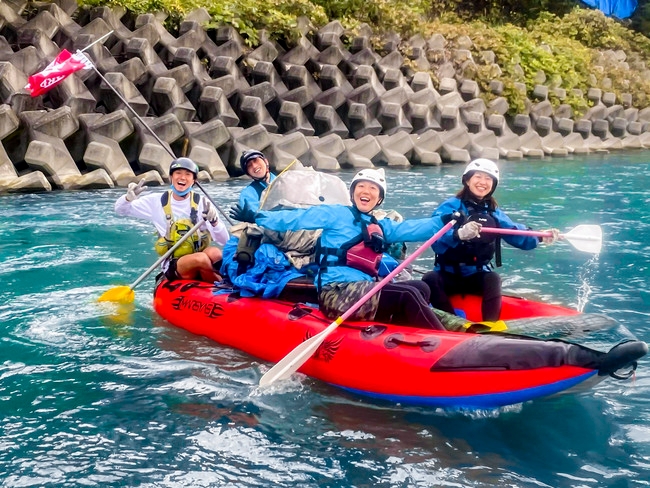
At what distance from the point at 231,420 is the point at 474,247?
204 centimetres

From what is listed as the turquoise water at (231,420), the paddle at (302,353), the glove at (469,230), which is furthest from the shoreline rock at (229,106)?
the glove at (469,230)

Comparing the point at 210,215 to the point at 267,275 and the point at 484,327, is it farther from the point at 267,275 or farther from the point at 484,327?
the point at 484,327

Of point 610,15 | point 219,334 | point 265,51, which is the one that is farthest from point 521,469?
point 610,15

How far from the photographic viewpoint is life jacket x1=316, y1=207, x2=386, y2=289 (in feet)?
16.3

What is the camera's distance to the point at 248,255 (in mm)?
5707

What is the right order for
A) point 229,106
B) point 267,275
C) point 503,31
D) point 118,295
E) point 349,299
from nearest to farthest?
1. point 349,299
2. point 267,275
3. point 118,295
4. point 229,106
5. point 503,31

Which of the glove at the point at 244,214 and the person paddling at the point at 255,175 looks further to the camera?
the person paddling at the point at 255,175

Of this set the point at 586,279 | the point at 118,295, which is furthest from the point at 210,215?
the point at 586,279

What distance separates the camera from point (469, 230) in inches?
186

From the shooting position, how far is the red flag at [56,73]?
757 centimetres

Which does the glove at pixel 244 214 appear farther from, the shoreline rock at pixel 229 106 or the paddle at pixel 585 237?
the shoreline rock at pixel 229 106

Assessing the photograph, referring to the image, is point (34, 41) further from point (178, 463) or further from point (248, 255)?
point (178, 463)

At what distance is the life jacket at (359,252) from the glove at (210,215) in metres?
1.62

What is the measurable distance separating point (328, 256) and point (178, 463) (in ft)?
5.56
